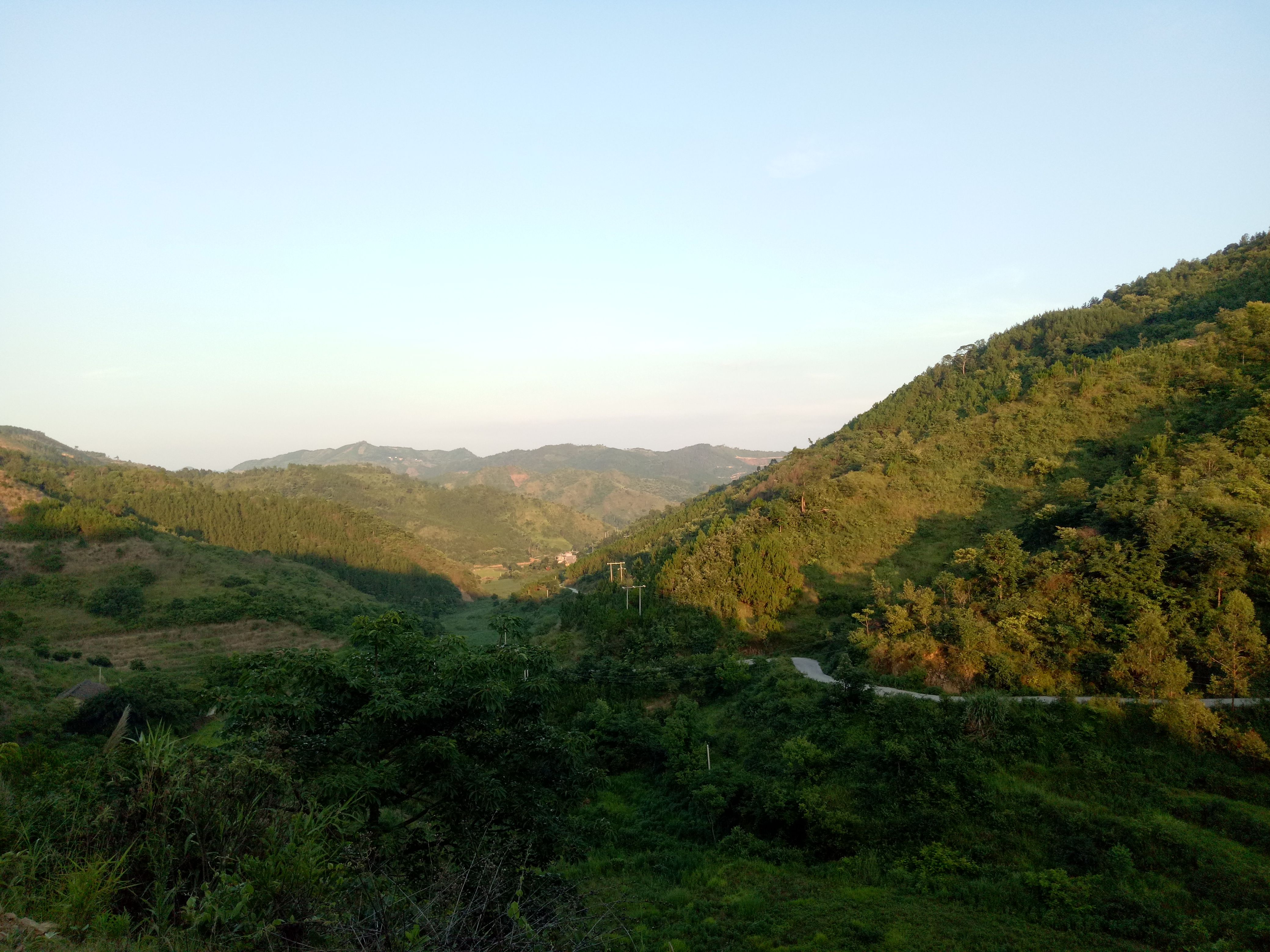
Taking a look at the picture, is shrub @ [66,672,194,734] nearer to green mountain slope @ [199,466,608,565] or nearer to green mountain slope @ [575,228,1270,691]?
green mountain slope @ [575,228,1270,691]

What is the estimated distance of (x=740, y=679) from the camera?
84.4ft

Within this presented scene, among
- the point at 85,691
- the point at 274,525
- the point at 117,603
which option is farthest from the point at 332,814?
the point at 274,525

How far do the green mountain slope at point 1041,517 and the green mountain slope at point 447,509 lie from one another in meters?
107

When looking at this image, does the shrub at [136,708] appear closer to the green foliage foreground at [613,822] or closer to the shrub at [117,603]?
the green foliage foreground at [613,822]

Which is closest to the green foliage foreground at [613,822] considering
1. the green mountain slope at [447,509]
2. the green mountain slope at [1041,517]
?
the green mountain slope at [1041,517]

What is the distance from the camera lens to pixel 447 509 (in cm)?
18325

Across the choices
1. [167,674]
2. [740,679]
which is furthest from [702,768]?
[167,674]

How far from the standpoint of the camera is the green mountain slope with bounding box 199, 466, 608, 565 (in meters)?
165

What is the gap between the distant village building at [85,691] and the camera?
3472cm

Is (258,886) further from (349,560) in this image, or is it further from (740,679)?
(349,560)

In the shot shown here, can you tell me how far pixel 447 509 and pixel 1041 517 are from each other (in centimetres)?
16954

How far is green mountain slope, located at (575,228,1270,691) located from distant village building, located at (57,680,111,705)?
95.6 ft

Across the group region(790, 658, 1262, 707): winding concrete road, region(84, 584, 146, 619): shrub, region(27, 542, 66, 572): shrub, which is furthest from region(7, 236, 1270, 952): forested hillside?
region(27, 542, 66, 572): shrub

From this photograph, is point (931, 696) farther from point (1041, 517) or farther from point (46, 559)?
point (46, 559)
